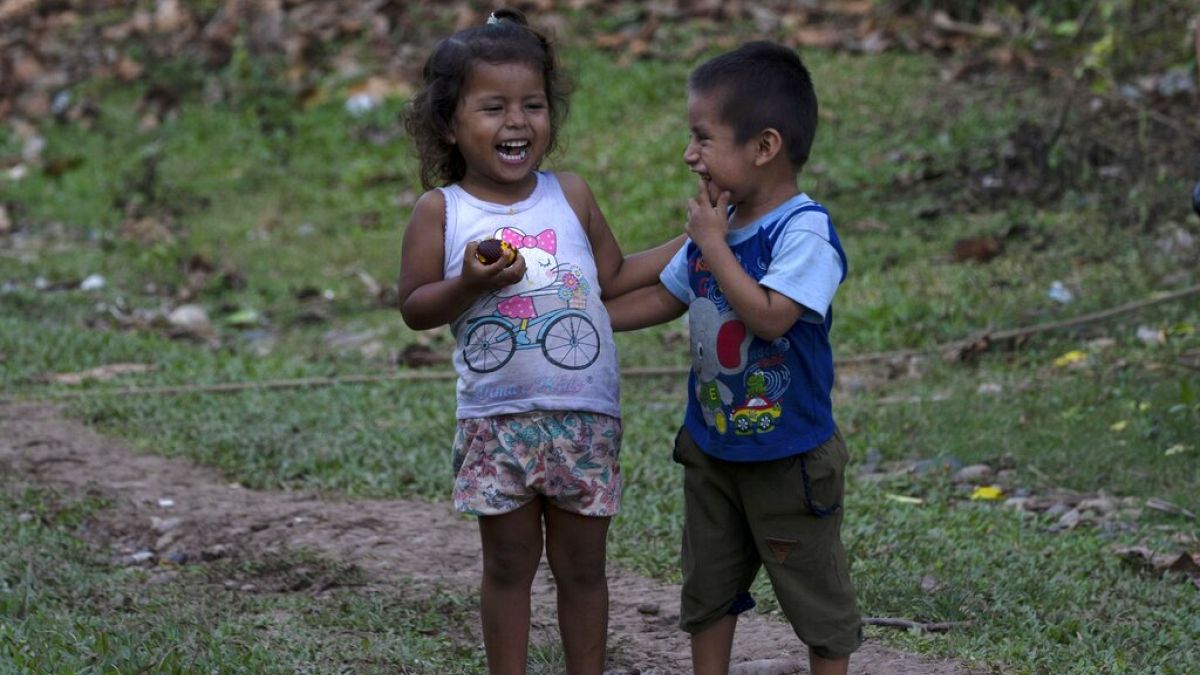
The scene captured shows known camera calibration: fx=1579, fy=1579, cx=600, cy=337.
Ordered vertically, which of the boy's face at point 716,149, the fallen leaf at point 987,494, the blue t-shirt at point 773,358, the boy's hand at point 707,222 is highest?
the boy's face at point 716,149

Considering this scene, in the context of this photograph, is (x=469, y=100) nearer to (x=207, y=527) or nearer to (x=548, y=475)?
(x=548, y=475)

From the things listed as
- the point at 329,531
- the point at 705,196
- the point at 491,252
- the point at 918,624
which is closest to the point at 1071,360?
the point at 918,624

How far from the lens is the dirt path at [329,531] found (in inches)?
154

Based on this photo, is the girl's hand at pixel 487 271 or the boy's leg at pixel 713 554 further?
the boy's leg at pixel 713 554

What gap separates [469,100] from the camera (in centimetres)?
332

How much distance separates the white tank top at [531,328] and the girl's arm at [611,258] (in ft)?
0.43

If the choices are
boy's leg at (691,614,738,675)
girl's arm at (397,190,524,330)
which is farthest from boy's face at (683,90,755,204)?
boy's leg at (691,614,738,675)

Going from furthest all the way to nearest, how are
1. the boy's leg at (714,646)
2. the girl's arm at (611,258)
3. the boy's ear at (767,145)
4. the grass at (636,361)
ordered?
the grass at (636,361) → the girl's arm at (611,258) → the boy's leg at (714,646) → the boy's ear at (767,145)

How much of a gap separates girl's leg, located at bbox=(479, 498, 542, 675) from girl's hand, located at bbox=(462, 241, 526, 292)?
1.61 ft

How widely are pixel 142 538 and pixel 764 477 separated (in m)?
2.54

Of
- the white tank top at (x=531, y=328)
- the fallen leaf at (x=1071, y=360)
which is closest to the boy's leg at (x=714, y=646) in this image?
the white tank top at (x=531, y=328)

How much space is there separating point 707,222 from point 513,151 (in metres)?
0.47

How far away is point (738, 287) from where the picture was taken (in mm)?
3053

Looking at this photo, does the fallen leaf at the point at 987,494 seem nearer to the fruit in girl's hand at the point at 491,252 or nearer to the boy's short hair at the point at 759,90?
the boy's short hair at the point at 759,90
